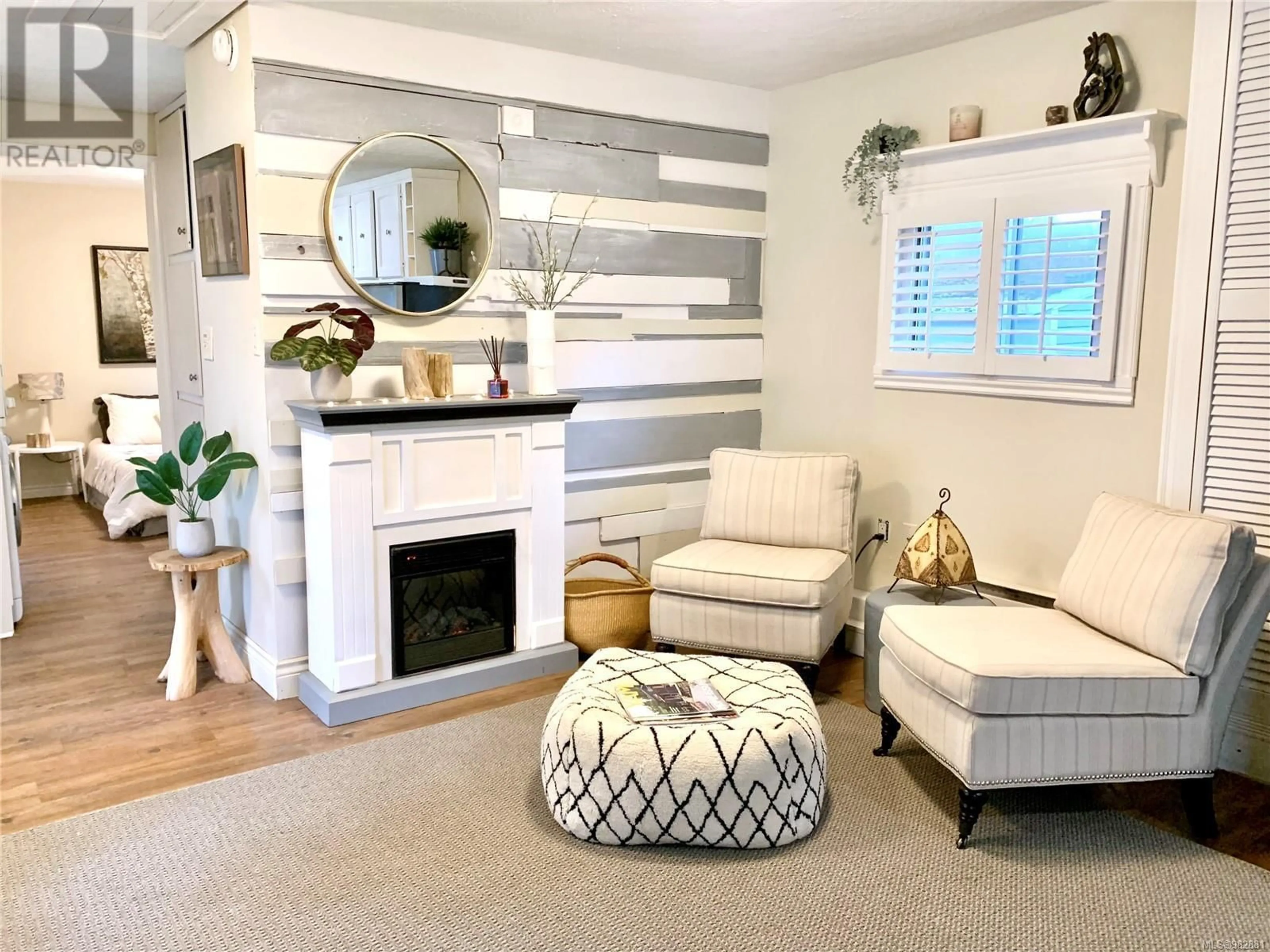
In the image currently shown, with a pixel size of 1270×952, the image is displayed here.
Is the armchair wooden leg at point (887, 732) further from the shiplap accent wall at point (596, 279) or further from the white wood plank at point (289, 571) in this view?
the white wood plank at point (289, 571)

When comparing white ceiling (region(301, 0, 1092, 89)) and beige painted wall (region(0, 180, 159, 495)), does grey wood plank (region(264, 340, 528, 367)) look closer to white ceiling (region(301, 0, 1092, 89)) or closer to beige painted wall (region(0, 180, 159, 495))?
white ceiling (region(301, 0, 1092, 89))

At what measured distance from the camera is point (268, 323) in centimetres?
325

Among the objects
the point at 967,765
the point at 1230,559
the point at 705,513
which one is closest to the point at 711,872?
the point at 967,765

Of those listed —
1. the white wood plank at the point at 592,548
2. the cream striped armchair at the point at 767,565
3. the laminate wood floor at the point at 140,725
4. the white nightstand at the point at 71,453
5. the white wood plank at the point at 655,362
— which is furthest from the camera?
the white nightstand at the point at 71,453

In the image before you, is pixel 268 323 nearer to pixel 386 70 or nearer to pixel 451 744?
pixel 386 70

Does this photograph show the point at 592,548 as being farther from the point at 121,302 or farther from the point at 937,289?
the point at 121,302

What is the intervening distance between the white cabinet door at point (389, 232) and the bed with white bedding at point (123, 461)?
9.39 feet

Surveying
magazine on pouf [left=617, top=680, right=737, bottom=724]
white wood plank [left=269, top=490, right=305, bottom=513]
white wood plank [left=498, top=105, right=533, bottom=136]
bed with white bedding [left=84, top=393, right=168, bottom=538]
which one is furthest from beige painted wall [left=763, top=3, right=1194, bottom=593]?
bed with white bedding [left=84, top=393, right=168, bottom=538]

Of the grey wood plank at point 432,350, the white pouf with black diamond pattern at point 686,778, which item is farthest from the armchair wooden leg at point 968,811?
the grey wood plank at point 432,350

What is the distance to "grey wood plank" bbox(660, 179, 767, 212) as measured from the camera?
4.16 metres

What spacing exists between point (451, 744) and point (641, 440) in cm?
169

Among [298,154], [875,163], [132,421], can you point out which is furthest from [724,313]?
[132,421]

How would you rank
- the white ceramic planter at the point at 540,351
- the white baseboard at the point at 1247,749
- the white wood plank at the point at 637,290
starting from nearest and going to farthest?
the white baseboard at the point at 1247,749 → the white ceramic planter at the point at 540,351 → the white wood plank at the point at 637,290

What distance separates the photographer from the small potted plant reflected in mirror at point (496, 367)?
350cm
